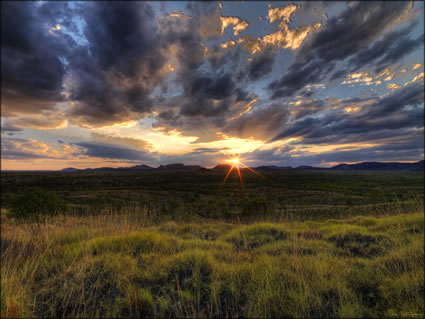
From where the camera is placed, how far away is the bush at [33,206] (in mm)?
11125

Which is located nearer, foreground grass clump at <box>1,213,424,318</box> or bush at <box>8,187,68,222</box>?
foreground grass clump at <box>1,213,424,318</box>

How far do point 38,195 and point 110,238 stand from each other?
34.5 feet

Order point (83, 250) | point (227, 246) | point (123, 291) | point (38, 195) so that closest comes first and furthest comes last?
point (123, 291) < point (83, 250) < point (227, 246) < point (38, 195)

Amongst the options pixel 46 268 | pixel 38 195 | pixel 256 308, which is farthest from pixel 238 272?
pixel 38 195

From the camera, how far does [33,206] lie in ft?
37.6

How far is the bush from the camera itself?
11.1m

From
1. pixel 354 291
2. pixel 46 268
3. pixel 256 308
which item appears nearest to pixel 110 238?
pixel 46 268

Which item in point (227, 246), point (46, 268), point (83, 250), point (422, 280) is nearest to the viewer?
point (422, 280)

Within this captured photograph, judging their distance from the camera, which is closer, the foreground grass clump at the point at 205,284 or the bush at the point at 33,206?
the foreground grass clump at the point at 205,284

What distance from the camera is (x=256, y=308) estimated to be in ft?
9.12

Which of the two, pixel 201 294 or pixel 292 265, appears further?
pixel 292 265

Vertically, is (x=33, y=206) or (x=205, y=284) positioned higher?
(x=205, y=284)

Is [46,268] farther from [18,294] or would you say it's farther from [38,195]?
[38,195]

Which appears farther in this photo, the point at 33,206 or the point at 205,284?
the point at 33,206
